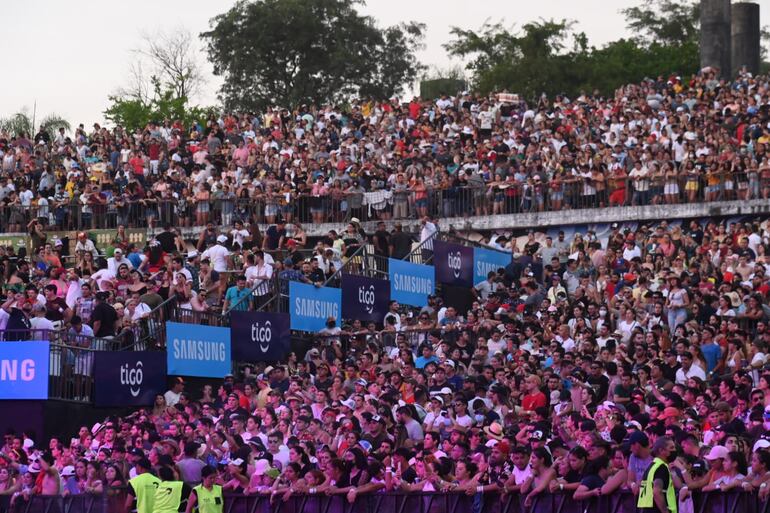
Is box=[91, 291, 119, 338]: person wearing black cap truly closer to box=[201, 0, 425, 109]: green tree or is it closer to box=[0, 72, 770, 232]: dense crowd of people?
box=[0, 72, 770, 232]: dense crowd of people

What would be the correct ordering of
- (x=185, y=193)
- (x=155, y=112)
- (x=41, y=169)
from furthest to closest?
1. (x=155, y=112)
2. (x=41, y=169)
3. (x=185, y=193)

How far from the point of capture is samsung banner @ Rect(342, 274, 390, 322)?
2820 centimetres

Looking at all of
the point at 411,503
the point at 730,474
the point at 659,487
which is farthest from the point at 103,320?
the point at 730,474

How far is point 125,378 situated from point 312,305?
4.07m

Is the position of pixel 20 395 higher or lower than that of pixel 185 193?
lower

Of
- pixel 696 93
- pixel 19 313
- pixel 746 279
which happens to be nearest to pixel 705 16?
pixel 696 93

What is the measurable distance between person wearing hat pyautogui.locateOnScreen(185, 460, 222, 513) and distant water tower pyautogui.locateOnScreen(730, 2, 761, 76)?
133ft

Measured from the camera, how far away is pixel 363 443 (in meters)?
19.8

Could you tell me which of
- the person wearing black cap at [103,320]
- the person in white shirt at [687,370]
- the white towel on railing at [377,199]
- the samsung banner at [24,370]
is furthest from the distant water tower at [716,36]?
the samsung banner at [24,370]

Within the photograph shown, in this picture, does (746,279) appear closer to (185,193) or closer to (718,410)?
(718,410)

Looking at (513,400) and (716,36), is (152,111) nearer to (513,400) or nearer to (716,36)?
(716,36)

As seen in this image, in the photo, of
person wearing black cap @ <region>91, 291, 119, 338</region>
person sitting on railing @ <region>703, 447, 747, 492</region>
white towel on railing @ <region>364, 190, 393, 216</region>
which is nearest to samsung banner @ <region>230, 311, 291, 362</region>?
person wearing black cap @ <region>91, 291, 119, 338</region>

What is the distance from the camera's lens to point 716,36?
169 ft

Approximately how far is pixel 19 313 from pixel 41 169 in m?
17.1
